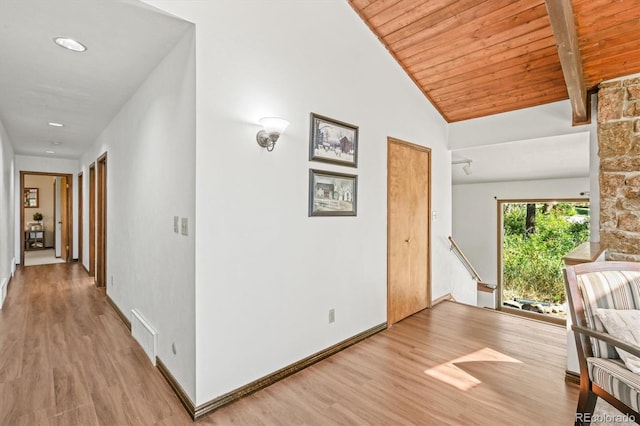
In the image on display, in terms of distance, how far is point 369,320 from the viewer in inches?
128

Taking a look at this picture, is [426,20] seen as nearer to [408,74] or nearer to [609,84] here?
[408,74]

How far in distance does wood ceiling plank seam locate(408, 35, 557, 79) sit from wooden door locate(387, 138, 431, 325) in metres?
0.86

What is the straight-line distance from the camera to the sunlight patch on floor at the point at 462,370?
2.38 metres

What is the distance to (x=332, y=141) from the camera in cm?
284

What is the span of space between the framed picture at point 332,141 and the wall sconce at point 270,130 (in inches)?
18.7

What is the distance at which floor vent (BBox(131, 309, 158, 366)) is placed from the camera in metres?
2.62

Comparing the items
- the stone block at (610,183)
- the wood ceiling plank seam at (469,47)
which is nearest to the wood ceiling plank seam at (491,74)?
the wood ceiling plank seam at (469,47)

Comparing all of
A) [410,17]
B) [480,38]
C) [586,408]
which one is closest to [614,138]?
[480,38]

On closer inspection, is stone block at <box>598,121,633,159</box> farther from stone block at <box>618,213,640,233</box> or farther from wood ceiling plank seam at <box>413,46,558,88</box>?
wood ceiling plank seam at <box>413,46,558,88</box>

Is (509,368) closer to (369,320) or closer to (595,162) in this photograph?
(369,320)

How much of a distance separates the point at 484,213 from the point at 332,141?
531cm

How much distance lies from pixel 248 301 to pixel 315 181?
1105 mm

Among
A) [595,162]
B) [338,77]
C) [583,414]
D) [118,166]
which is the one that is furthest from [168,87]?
[595,162]

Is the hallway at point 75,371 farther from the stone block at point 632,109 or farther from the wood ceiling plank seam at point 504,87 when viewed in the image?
the stone block at point 632,109
